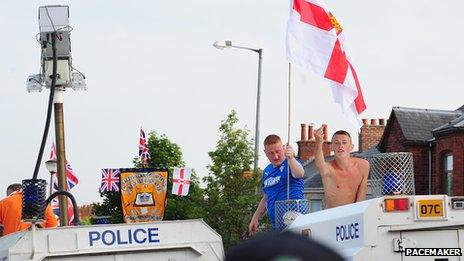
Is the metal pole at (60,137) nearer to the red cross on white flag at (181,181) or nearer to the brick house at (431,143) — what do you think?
the red cross on white flag at (181,181)

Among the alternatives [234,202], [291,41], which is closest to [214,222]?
[234,202]

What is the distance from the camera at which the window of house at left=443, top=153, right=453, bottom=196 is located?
146 ft

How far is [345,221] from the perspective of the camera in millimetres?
8398

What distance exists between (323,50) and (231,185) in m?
23.2

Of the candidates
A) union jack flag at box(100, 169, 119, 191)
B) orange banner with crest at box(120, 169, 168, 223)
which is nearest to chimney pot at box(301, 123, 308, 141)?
union jack flag at box(100, 169, 119, 191)

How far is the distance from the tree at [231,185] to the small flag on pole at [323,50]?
72.2 ft

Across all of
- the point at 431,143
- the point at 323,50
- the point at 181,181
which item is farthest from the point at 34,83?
the point at 431,143

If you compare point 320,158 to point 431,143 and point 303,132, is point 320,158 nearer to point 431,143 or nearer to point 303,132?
point 431,143

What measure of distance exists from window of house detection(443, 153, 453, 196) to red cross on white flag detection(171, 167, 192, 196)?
13100 mm

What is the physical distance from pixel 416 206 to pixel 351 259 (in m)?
0.60

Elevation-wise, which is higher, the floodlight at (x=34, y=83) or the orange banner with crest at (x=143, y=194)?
the floodlight at (x=34, y=83)

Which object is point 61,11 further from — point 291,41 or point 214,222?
point 214,222

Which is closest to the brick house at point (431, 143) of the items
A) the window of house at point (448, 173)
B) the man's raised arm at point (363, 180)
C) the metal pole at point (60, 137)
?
the window of house at point (448, 173)

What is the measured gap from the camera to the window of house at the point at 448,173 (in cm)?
4441
